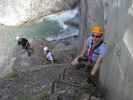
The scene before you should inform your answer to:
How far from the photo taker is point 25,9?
18406mm

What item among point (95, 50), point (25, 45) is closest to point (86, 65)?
point (95, 50)

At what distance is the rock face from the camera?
18.1 meters

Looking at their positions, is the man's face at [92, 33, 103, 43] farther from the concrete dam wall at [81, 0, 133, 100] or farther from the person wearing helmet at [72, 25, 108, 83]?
the concrete dam wall at [81, 0, 133, 100]

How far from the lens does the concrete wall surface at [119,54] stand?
6098mm

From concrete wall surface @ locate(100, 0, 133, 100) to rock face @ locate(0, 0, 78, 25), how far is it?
31.0 feet

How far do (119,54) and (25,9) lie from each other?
39.6ft

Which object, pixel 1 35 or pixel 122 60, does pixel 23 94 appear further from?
pixel 1 35

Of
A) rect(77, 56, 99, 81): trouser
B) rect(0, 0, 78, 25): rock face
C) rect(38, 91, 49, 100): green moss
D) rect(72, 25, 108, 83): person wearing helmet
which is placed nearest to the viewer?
rect(72, 25, 108, 83): person wearing helmet

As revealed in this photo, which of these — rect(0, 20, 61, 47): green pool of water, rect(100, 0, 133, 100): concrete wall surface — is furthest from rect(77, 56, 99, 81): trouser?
rect(0, 20, 61, 47): green pool of water

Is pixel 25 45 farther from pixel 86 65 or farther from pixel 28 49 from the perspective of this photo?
pixel 86 65

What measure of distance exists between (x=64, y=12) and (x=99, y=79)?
971 cm

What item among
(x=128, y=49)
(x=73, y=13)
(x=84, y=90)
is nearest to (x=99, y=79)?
(x=84, y=90)

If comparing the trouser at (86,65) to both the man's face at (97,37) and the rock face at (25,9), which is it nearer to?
the man's face at (97,37)

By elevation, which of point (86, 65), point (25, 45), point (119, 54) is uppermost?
point (25, 45)
